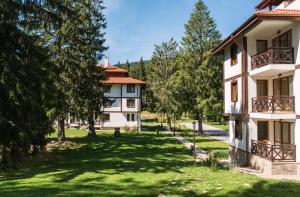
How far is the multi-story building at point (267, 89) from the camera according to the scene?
17219mm

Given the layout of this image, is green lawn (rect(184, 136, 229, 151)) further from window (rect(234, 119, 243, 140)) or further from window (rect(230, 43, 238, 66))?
window (rect(230, 43, 238, 66))

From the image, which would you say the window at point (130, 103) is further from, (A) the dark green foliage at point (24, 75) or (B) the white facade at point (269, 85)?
(A) the dark green foliage at point (24, 75)

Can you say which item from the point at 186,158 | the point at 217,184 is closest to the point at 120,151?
the point at 186,158

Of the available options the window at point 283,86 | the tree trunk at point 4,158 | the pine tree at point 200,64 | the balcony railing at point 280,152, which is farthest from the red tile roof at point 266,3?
the tree trunk at point 4,158

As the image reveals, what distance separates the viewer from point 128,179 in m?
15.9

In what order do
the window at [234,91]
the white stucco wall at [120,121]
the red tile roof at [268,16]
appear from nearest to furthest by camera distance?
the red tile roof at [268,16], the window at [234,91], the white stucco wall at [120,121]

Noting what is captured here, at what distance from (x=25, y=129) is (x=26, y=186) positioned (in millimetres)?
2510

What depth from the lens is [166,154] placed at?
2627 cm

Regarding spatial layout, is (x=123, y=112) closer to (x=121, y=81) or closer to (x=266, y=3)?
(x=121, y=81)

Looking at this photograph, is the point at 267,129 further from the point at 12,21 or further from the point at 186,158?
the point at 12,21

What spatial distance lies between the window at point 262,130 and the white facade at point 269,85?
61 mm

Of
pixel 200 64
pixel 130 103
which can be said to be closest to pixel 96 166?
pixel 200 64

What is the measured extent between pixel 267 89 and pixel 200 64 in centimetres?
2552

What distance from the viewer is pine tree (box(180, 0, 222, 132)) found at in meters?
43.6
